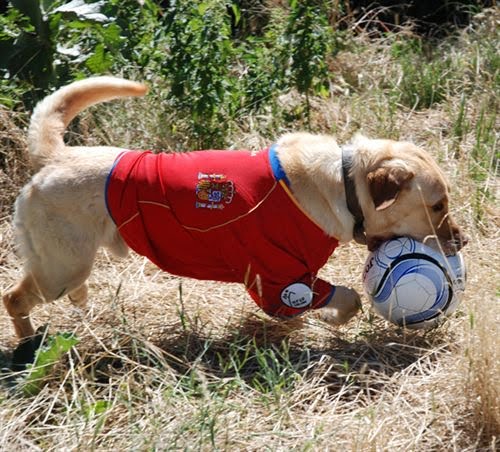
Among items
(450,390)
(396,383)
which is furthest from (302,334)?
(450,390)

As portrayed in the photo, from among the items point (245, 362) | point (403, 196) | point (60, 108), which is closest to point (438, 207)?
point (403, 196)

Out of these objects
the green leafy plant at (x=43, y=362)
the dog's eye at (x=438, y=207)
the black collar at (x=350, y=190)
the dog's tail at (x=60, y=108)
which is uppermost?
the dog's tail at (x=60, y=108)

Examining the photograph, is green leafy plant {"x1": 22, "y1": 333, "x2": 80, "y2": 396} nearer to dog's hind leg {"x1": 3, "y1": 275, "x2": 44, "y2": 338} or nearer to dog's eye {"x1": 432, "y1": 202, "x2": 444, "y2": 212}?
dog's hind leg {"x1": 3, "y1": 275, "x2": 44, "y2": 338}

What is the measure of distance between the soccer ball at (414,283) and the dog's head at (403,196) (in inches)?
2.9

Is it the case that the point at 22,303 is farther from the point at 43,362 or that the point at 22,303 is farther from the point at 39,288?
the point at 43,362

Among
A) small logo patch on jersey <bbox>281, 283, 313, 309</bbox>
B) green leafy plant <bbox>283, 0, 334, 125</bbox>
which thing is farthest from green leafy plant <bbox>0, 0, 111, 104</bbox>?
small logo patch on jersey <bbox>281, 283, 313, 309</bbox>

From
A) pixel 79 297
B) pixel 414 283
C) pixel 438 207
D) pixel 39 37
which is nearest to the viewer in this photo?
pixel 414 283

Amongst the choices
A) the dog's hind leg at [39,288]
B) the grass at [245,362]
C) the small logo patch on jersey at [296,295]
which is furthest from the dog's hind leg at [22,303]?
the small logo patch on jersey at [296,295]

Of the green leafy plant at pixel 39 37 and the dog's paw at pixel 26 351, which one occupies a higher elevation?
the green leafy plant at pixel 39 37

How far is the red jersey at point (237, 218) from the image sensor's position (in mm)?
4180

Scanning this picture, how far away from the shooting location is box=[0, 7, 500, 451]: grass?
350cm

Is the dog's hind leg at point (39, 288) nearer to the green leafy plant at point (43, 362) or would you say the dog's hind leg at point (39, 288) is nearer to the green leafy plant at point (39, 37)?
the green leafy plant at point (43, 362)

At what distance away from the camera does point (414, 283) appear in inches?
163

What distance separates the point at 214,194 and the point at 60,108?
2.83ft
